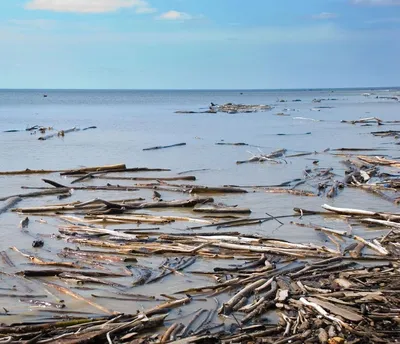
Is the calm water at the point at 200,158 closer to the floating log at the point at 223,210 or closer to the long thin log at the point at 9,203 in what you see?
the long thin log at the point at 9,203

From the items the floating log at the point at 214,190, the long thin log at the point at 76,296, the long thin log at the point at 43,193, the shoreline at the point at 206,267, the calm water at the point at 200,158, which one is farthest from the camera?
the floating log at the point at 214,190

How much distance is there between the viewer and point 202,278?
894 cm

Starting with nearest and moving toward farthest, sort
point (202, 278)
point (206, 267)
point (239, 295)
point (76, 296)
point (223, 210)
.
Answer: point (239, 295) → point (76, 296) → point (202, 278) → point (206, 267) → point (223, 210)

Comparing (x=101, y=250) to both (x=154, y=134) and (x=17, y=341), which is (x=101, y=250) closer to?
(x=17, y=341)

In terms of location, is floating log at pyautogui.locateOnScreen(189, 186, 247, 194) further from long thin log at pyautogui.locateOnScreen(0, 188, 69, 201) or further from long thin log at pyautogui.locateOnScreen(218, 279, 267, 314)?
long thin log at pyautogui.locateOnScreen(218, 279, 267, 314)

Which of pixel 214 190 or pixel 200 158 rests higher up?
pixel 214 190

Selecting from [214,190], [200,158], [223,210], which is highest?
[223,210]

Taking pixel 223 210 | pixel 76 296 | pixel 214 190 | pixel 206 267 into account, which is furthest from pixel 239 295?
pixel 214 190

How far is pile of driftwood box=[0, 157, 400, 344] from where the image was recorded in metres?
6.57

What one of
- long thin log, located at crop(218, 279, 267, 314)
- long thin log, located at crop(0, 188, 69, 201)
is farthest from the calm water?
long thin log, located at crop(218, 279, 267, 314)

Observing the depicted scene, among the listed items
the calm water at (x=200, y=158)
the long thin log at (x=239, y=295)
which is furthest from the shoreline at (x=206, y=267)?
the calm water at (x=200, y=158)

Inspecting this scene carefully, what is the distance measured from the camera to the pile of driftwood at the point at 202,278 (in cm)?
657

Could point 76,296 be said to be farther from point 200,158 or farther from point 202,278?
point 200,158

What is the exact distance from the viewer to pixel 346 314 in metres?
6.71
